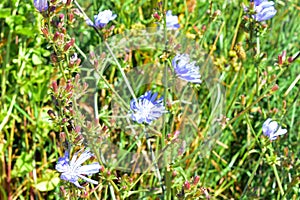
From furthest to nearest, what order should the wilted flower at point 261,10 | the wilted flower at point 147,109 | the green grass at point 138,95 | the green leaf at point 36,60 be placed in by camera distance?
1. the green leaf at point 36,60
2. the green grass at point 138,95
3. the wilted flower at point 261,10
4. the wilted flower at point 147,109

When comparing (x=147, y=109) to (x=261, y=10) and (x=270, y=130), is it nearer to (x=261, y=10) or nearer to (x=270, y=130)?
(x=270, y=130)

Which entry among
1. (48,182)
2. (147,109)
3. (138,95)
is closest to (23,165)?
(48,182)

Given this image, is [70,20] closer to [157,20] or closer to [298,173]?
[157,20]

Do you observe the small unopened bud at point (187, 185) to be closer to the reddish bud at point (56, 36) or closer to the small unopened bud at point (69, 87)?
the small unopened bud at point (69, 87)

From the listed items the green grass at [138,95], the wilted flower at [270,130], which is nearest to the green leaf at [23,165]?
the green grass at [138,95]

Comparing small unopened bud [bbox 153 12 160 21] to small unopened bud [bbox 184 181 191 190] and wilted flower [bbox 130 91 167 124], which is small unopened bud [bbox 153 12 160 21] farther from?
small unopened bud [bbox 184 181 191 190]

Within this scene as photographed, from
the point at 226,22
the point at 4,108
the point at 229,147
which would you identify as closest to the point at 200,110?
the point at 229,147
